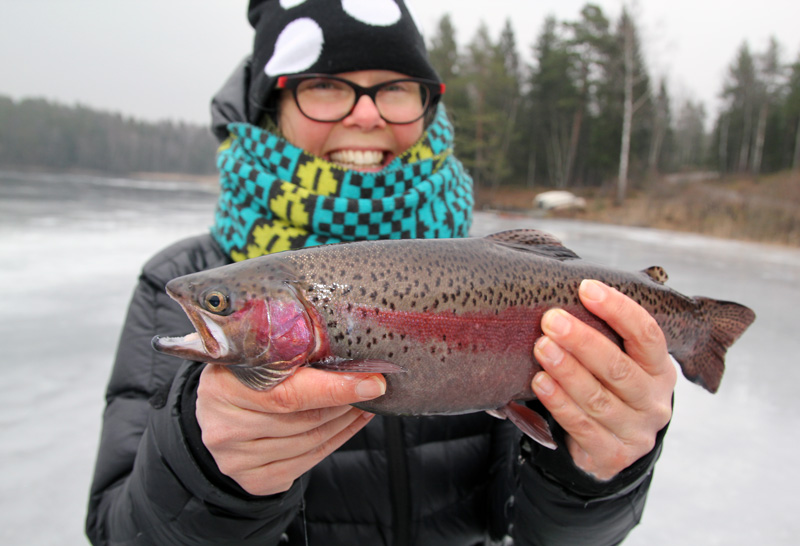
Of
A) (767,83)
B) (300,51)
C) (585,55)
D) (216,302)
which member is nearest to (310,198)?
(300,51)

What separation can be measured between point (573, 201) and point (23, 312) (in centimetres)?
2634

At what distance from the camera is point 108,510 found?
1619 millimetres

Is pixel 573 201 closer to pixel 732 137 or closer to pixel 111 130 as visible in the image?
pixel 732 137

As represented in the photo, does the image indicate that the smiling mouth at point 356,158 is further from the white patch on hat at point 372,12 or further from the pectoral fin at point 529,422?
the pectoral fin at point 529,422

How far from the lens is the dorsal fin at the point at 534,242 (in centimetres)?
154

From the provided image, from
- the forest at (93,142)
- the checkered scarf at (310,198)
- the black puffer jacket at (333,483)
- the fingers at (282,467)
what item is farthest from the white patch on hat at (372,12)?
the forest at (93,142)

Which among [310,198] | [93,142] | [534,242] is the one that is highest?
[93,142]

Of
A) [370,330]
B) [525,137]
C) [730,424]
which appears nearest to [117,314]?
[370,330]

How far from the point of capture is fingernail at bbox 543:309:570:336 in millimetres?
1298

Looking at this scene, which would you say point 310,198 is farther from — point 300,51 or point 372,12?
point 372,12

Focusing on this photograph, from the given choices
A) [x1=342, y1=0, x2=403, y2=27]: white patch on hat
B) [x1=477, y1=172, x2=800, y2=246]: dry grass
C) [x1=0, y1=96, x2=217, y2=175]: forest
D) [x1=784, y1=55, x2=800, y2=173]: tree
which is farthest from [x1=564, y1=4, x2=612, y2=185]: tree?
[x1=0, y1=96, x2=217, y2=175]: forest

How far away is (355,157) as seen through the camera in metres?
2.06

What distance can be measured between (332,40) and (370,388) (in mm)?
1382

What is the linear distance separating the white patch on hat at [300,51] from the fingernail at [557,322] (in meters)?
1.28
